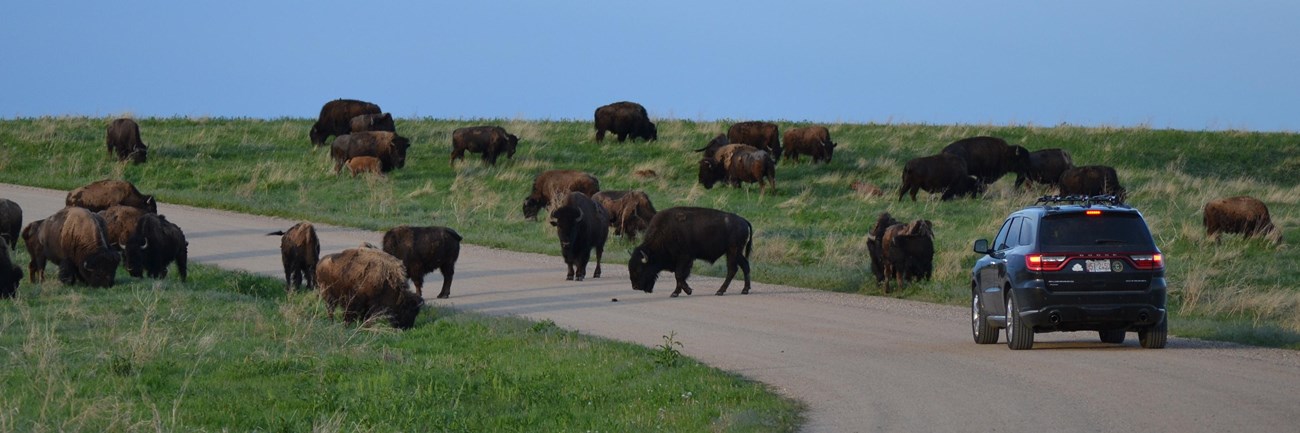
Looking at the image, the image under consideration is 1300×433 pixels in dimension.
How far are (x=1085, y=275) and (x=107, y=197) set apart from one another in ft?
62.9

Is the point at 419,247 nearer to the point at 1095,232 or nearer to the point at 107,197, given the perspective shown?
the point at 1095,232

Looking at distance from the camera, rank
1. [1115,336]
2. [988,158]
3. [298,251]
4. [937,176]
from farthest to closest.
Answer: [988,158]
[937,176]
[298,251]
[1115,336]

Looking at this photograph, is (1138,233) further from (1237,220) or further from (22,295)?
(1237,220)

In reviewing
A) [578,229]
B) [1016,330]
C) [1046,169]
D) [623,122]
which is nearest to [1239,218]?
[1046,169]

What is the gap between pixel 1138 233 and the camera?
47.5 ft

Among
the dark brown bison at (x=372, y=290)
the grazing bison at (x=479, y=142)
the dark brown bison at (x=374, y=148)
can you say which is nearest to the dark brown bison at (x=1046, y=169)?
the grazing bison at (x=479, y=142)

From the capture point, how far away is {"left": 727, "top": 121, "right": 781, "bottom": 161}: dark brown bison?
159 feet

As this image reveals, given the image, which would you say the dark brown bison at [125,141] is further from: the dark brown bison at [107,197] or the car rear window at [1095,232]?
the car rear window at [1095,232]

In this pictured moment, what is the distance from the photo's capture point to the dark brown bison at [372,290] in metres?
16.5

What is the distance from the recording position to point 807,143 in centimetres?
4644

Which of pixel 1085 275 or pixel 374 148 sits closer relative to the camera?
pixel 1085 275

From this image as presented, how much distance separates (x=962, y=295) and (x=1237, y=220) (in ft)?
32.9

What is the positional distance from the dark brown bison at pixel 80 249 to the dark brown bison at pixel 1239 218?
19.2m

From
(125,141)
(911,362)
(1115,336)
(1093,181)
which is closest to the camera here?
(911,362)
